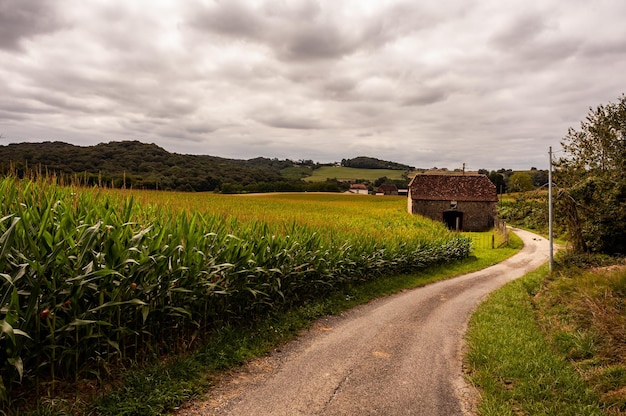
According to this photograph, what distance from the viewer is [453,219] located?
51594mm

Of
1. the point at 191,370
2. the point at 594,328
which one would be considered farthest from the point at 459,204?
the point at 191,370

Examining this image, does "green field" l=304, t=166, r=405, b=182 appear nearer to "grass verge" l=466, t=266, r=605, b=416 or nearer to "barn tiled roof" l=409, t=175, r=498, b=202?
"barn tiled roof" l=409, t=175, r=498, b=202

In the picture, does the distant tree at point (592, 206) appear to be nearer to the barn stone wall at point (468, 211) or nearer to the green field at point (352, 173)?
the barn stone wall at point (468, 211)

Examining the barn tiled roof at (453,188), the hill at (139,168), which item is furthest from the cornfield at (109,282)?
the barn tiled roof at (453,188)

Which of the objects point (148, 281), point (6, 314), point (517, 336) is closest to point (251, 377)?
point (148, 281)

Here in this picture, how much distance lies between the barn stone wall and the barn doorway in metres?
0.56

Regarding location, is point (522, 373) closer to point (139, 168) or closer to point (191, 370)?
point (191, 370)

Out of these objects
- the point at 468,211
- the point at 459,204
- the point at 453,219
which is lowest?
the point at 453,219

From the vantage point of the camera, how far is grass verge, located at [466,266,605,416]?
5816 mm

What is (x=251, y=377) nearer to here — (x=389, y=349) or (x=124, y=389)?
(x=124, y=389)

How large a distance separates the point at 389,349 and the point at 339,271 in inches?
185

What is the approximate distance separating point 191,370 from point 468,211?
50223 millimetres

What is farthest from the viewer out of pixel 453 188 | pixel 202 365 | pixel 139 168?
pixel 453 188

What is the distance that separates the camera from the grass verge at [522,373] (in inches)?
229
